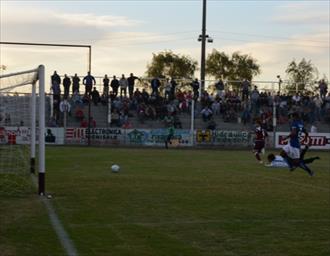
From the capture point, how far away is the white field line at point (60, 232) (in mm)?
8797

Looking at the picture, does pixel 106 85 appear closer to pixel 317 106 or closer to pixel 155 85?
pixel 155 85

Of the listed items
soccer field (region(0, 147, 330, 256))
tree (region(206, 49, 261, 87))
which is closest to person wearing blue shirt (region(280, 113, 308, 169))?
soccer field (region(0, 147, 330, 256))

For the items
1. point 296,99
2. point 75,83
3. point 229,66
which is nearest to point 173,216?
point 75,83

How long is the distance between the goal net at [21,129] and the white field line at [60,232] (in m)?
2.27

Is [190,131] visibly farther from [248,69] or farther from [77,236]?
[248,69]

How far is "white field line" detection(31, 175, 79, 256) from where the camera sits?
8.80 meters

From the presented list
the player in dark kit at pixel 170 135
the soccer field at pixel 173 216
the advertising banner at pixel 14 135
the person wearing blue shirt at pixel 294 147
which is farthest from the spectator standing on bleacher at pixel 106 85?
the soccer field at pixel 173 216

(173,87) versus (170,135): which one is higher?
(173,87)

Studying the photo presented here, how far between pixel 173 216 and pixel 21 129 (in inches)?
788

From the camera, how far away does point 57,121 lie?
46.5 m

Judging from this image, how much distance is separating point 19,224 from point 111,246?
7.77ft

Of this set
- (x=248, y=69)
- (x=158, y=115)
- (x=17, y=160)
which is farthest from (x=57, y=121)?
(x=248, y=69)

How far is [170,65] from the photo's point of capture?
94.2 meters

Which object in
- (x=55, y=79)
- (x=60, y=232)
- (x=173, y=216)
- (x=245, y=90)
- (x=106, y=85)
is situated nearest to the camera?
(x=60, y=232)
